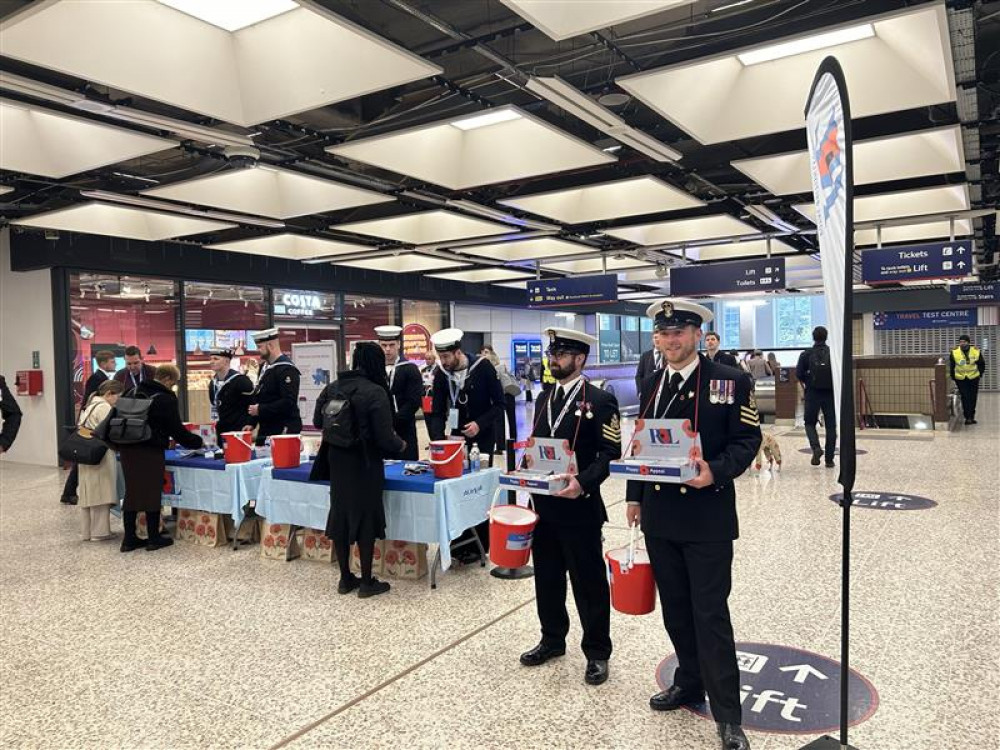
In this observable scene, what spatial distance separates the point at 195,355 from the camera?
466 inches

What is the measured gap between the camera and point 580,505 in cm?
303

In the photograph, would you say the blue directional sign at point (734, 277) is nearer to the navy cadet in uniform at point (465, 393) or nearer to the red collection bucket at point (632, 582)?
the navy cadet in uniform at point (465, 393)

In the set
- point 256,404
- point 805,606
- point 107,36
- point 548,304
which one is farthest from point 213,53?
point 548,304

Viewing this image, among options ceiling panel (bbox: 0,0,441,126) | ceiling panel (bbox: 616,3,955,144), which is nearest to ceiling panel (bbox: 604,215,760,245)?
ceiling panel (bbox: 616,3,955,144)

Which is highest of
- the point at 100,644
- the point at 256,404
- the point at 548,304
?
the point at 548,304

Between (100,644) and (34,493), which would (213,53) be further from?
(34,493)

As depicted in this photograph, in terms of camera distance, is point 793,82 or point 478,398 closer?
point 793,82

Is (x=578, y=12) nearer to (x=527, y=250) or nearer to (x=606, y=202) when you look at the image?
(x=606, y=202)

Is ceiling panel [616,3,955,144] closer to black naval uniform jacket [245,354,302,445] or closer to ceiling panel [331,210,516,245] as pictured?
black naval uniform jacket [245,354,302,445]

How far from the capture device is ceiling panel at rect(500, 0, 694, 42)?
3.64 metres

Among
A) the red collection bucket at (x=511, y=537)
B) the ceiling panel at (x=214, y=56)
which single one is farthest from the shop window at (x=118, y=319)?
the red collection bucket at (x=511, y=537)

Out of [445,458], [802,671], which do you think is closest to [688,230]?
[445,458]

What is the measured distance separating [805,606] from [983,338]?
77.0ft

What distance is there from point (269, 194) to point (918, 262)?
8.84 m
